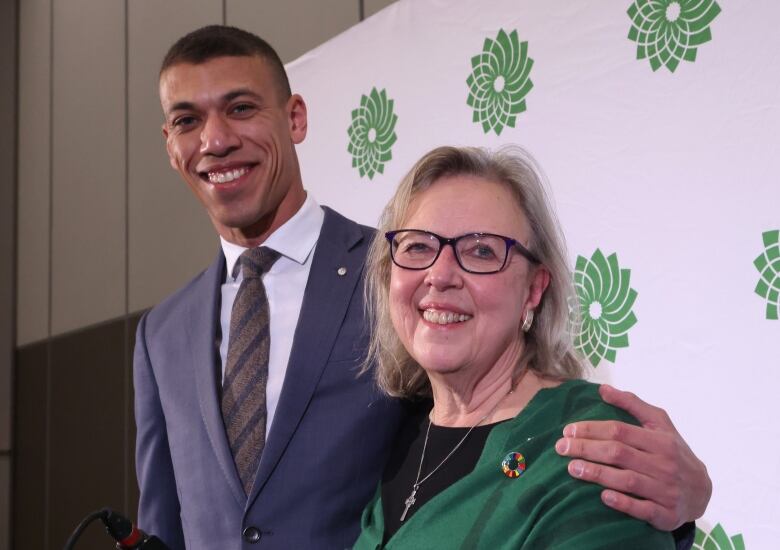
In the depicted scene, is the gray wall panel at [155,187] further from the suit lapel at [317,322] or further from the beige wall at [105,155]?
the suit lapel at [317,322]

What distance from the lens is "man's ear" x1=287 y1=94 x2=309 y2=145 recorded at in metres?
1.87

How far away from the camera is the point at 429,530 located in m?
1.19

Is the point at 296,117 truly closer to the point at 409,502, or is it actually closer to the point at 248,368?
the point at 248,368

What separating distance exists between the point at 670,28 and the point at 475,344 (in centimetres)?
115

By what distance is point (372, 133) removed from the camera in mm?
3027

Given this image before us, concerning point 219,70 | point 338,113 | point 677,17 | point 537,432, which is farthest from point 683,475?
point 338,113

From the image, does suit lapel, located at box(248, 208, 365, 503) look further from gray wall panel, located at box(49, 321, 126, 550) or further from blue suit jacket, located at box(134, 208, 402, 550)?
gray wall panel, located at box(49, 321, 126, 550)

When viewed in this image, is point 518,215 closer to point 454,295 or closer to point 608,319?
point 454,295

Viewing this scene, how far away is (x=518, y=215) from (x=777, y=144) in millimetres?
803

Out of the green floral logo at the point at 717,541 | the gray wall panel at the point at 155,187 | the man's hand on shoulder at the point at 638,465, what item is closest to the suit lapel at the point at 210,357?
the man's hand on shoulder at the point at 638,465

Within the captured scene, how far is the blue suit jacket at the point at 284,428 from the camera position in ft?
4.81

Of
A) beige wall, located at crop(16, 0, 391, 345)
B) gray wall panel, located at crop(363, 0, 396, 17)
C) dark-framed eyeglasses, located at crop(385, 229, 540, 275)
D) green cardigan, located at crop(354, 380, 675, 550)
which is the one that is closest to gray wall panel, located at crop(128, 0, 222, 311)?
beige wall, located at crop(16, 0, 391, 345)

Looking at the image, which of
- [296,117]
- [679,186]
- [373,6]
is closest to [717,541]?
[679,186]

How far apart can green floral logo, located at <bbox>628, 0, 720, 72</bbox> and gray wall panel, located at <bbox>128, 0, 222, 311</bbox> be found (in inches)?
97.9
